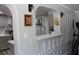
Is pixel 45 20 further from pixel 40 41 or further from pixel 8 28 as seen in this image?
pixel 8 28

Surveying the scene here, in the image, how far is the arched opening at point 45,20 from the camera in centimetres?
153

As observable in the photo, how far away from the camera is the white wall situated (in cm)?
143

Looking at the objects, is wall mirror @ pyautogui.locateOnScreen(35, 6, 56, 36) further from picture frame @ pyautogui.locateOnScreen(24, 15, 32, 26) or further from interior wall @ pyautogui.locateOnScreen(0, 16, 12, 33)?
interior wall @ pyautogui.locateOnScreen(0, 16, 12, 33)

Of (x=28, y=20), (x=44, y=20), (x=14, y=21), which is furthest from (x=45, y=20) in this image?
(x=14, y=21)

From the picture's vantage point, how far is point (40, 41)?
157cm

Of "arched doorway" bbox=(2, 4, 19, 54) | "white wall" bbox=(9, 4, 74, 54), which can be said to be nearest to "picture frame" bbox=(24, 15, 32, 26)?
"white wall" bbox=(9, 4, 74, 54)

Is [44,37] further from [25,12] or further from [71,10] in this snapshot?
[71,10]

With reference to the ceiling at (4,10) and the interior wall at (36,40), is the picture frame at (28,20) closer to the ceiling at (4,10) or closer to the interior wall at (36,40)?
the interior wall at (36,40)

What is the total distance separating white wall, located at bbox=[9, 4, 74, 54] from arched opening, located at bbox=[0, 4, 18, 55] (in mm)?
65

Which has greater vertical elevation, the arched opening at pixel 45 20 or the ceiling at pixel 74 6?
the ceiling at pixel 74 6

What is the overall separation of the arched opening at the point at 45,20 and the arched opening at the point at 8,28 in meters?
0.34

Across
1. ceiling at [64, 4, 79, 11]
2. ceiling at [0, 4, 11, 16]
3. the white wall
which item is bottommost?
the white wall

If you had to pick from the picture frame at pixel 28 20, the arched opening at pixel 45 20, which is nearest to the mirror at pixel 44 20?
the arched opening at pixel 45 20
